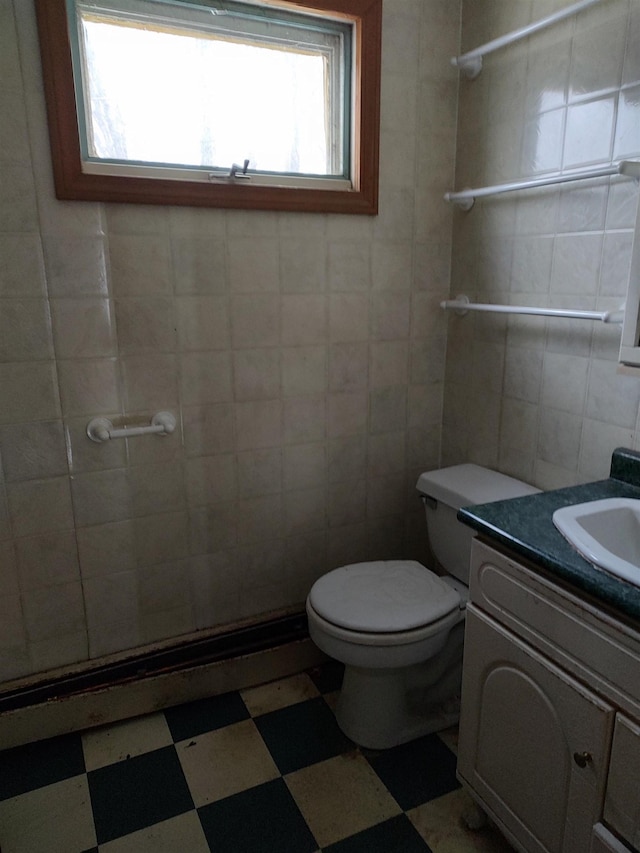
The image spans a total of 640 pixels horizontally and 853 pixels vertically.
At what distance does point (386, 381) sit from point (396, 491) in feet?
1.34

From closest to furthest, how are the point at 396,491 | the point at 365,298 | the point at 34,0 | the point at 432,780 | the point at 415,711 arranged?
the point at 34,0, the point at 432,780, the point at 415,711, the point at 365,298, the point at 396,491

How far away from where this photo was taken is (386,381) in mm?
2025

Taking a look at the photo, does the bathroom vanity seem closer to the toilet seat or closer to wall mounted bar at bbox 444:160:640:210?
the toilet seat

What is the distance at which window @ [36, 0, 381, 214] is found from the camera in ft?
4.91

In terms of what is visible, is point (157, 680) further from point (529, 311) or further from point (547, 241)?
point (547, 241)

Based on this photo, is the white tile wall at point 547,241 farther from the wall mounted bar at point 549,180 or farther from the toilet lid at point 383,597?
the toilet lid at point 383,597

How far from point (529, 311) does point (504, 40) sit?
2.40 ft

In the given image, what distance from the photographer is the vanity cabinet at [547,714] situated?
0.99m

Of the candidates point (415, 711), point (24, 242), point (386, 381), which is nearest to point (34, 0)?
point (24, 242)

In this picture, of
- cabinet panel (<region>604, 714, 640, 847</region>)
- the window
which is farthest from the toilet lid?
the window

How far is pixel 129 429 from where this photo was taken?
1650 millimetres

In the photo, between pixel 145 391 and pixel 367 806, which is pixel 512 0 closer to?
pixel 145 391

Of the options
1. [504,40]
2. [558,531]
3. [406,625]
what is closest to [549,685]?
[558,531]

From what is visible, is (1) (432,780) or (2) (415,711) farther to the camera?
(2) (415,711)
